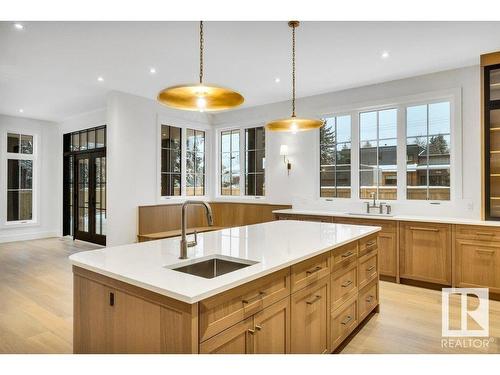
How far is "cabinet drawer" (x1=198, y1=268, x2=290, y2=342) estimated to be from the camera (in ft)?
4.37

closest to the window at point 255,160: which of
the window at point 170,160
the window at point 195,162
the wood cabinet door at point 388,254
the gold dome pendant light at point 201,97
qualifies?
the window at point 195,162

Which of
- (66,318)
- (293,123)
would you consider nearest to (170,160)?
(66,318)

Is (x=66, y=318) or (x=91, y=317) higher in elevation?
(x=91, y=317)

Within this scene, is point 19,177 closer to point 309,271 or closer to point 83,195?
point 83,195

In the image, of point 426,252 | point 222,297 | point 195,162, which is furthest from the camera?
point 195,162

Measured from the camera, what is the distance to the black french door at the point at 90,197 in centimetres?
677

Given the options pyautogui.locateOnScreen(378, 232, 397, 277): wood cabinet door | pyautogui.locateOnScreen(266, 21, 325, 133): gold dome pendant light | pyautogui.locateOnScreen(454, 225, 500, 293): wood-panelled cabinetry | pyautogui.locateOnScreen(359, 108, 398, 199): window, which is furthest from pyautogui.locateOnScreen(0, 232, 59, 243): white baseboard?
pyautogui.locateOnScreen(454, 225, 500, 293): wood-panelled cabinetry

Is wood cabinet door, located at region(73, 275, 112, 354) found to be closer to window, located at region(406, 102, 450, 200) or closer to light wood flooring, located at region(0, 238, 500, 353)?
light wood flooring, located at region(0, 238, 500, 353)

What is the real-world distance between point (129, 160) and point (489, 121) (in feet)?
17.3

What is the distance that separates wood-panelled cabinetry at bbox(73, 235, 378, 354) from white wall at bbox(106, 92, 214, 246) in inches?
146

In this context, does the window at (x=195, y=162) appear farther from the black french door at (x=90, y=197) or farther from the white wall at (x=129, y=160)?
the black french door at (x=90, y=197)

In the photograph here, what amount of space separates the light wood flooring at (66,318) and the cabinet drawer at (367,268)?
44cm

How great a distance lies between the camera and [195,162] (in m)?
6.89

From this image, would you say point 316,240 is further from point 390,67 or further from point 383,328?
point 390,67
